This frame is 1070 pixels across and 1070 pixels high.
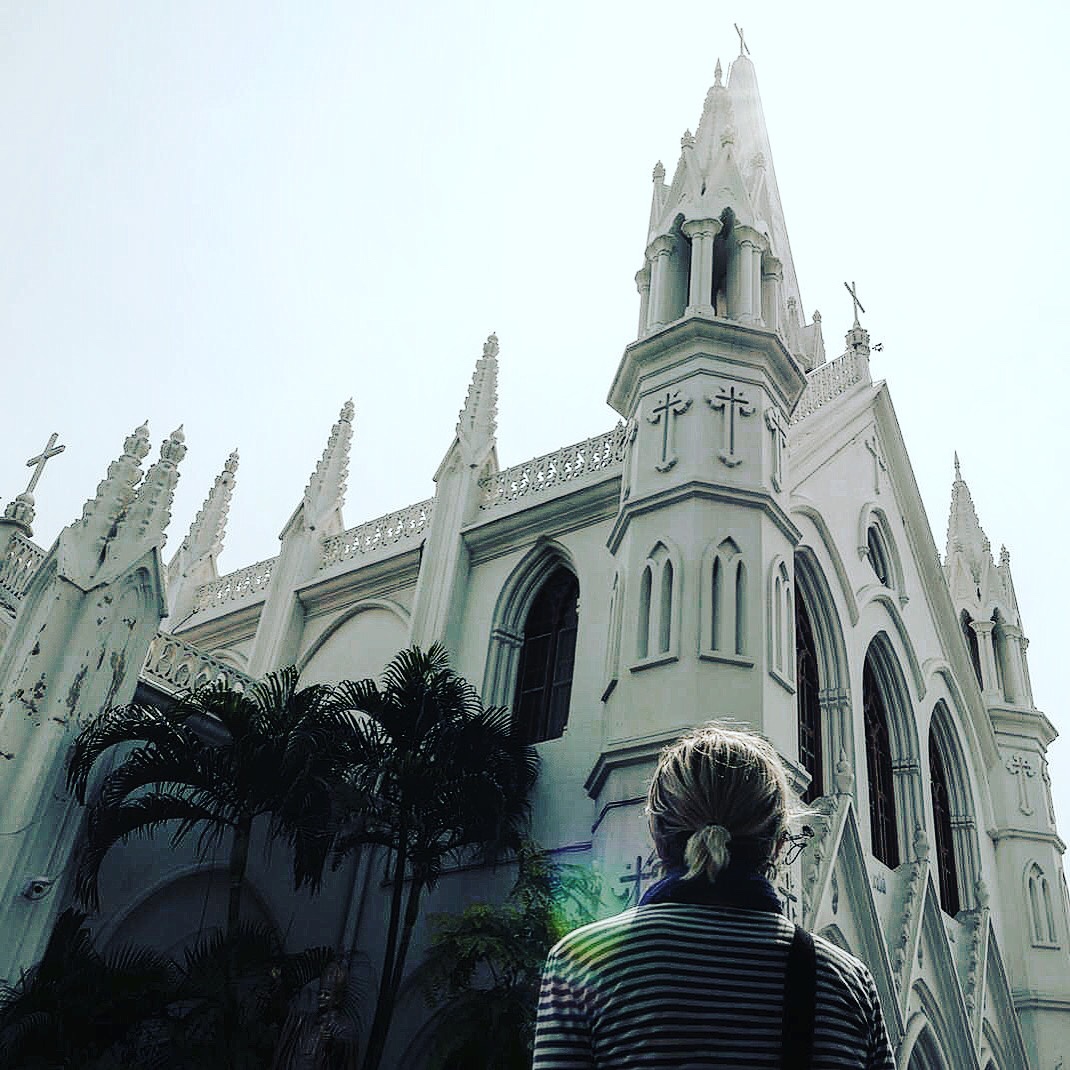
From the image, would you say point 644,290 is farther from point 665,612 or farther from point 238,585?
point 238,585

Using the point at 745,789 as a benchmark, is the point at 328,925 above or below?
above

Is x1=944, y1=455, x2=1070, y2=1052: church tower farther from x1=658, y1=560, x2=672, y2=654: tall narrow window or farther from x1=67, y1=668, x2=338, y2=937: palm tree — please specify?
x1=67, y1=668, x2=338, y2=937: palm tree

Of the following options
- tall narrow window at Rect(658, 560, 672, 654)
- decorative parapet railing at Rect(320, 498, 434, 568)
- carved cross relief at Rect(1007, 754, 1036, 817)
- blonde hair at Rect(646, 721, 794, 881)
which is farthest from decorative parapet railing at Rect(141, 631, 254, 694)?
carved cross relief at Rect(1007, 754, 1036, 817)

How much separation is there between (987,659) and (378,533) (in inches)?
506

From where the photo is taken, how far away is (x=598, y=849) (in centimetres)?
1138

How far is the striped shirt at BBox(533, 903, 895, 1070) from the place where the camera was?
2111 mm

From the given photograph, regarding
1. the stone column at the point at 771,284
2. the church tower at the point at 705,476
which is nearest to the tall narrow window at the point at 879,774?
the church tower at the point at 705,476

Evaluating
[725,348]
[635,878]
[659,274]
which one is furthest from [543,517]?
[635,878]

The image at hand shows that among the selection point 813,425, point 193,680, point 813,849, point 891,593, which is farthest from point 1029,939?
point 193,680

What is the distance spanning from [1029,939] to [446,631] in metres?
11.8

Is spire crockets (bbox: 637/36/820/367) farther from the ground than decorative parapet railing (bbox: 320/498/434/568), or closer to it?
farther from the ground

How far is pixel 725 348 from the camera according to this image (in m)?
14.9

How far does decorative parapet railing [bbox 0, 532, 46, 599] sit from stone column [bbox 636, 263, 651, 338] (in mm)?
9210

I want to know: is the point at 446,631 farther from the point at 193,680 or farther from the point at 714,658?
the point at 714,658
